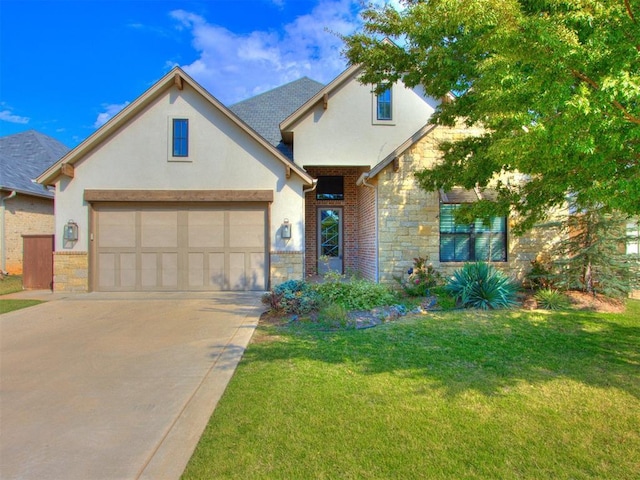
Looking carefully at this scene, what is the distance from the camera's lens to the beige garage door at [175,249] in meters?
10.6

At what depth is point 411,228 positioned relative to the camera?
10.1 metres

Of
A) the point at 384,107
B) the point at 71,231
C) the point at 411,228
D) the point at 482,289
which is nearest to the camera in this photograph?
the point at 482,289

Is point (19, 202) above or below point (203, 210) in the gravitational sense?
above

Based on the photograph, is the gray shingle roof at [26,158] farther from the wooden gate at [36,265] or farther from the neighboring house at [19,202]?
the wooden gate at [36,265]

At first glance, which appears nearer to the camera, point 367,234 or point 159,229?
point 159,229

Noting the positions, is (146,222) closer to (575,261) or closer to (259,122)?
(259,122)

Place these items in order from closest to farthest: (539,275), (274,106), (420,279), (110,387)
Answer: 1. (110,387)
2. (420,279)
3. (539,275)
4. (274,106)

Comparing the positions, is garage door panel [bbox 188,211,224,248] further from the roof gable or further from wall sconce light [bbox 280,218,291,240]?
the roof gable

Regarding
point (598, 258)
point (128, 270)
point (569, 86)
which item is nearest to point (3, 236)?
point (128, 270)

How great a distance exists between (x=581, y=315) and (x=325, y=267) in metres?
8.36

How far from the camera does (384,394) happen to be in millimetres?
3670

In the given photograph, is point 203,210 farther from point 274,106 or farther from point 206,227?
point 274,106

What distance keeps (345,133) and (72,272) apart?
383 inches

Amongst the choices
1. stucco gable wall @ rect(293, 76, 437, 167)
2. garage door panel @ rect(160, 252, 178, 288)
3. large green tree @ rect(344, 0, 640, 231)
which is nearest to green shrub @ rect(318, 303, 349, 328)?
large green tree @ rect(344, 0, 640, 231)
